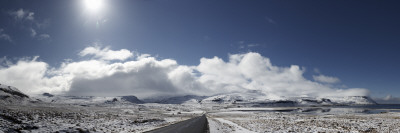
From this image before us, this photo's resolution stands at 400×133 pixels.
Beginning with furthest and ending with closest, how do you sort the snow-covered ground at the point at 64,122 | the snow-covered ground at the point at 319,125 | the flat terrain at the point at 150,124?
the snow-covered ground at the point at 319,125 → the flat terrain at the point at 150,124 → the snow-covered ground at the point at 64,122

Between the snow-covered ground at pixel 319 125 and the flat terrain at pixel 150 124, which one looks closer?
the flat terrain at pixel 150 124

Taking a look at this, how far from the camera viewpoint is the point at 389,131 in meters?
21.5

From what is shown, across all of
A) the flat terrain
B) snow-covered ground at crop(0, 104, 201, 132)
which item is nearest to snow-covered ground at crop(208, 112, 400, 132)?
the flat terrain

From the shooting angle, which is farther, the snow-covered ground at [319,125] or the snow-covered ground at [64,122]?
the snow-covered ground at [319,125]

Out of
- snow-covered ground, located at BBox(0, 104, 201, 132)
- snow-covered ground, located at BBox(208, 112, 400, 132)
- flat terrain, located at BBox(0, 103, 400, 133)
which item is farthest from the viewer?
snow-covered ground, located at BBox(208, 112, 400, 132)

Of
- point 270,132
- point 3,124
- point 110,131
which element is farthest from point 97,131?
point 270,132

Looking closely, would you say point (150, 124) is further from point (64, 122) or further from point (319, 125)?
point (319, 125)

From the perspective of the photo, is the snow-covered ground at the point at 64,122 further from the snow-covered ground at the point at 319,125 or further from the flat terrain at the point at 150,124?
the snow-covered ground at the point at 319,125

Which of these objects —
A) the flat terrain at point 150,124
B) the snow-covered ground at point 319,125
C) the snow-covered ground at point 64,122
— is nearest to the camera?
the snow-covered ground at point 64,122

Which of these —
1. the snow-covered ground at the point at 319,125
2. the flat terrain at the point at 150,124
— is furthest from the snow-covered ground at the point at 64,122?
the snow-covered ground at the point at 319,125

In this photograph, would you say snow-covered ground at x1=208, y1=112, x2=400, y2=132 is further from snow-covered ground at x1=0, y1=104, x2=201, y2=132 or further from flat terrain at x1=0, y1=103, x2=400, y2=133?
snow-covered ground at x1=0, y1=104, x2=201, y2=132

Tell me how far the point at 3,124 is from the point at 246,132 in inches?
967

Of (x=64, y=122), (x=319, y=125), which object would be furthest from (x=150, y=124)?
(x=319, y=125)

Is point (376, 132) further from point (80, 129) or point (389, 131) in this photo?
point (80, 129)
